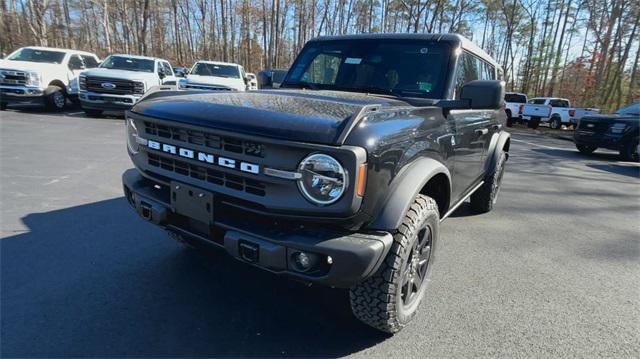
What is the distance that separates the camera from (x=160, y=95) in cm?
262

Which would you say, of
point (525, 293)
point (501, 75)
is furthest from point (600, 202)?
point (525, 293)

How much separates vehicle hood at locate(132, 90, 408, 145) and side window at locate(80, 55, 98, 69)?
12.9m

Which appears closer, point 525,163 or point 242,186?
point 242,186

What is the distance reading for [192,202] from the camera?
2.07 meters

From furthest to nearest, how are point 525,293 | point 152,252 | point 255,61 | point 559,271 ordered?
point 255,61 < point 559,271 < point 152,252 < point 525,293

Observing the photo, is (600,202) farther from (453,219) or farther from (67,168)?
(67,168)

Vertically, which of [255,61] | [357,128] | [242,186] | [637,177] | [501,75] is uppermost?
[255,61]

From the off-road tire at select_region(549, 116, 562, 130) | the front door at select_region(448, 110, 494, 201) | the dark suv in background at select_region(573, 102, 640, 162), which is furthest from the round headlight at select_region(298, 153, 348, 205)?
the off-road tire at select_region(549, 116, 562, 130)

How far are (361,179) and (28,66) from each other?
12.8 m

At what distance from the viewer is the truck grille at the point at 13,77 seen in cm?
1039

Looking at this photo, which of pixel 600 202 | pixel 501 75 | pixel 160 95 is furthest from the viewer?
pixel 600 202

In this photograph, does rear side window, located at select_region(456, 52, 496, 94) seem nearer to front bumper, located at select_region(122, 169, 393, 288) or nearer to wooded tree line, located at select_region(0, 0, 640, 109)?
front bumper, located at select_region(122, 169, 393, 288)

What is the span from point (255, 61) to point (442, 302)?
142 feet

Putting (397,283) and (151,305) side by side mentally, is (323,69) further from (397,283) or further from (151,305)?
(151,305)
